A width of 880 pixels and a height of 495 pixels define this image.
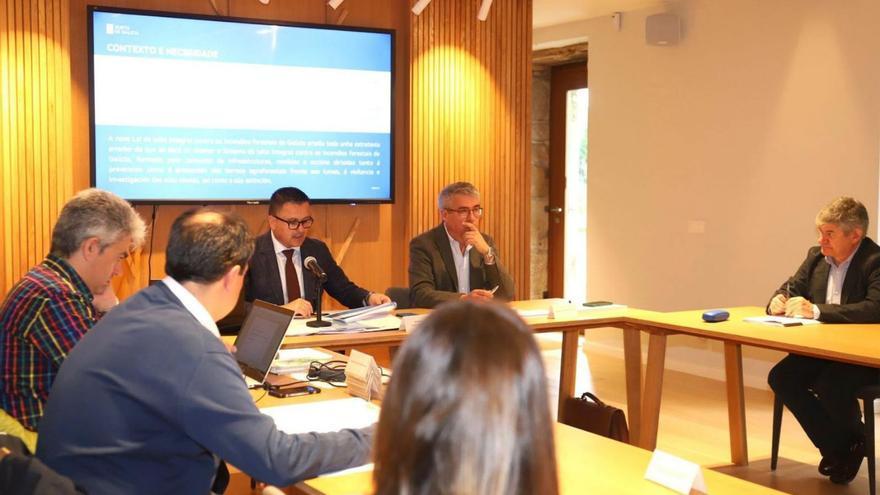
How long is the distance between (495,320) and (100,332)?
1.30 meters

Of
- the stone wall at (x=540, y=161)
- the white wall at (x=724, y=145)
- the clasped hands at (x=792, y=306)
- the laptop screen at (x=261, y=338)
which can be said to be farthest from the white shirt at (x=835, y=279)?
the stone wall at (x=540, y=161)

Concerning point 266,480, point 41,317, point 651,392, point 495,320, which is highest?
point 495,320

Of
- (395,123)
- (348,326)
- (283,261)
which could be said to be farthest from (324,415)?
(395,123)

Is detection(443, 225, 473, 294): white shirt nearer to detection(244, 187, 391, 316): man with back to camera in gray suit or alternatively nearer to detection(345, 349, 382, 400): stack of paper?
detection(244, 187, 391, 316): man with back to camera in gray suit

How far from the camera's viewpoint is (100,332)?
216 centimetres

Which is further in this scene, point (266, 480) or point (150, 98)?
point (150, 98)

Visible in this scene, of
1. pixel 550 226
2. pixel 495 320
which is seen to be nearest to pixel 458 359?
pixel 495 320

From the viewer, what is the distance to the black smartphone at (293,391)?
10.4 feet

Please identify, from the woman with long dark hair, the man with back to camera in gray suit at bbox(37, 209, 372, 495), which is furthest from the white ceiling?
the woman with long dark hair

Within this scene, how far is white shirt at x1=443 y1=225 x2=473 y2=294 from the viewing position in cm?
538

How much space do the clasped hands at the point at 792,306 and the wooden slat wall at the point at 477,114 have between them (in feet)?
8.10

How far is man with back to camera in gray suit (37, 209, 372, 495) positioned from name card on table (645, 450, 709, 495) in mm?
741

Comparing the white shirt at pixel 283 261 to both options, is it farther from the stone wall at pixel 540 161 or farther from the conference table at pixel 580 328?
the stone wall at pixel 540 161

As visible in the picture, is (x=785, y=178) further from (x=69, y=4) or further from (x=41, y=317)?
(x=41, y=317)
